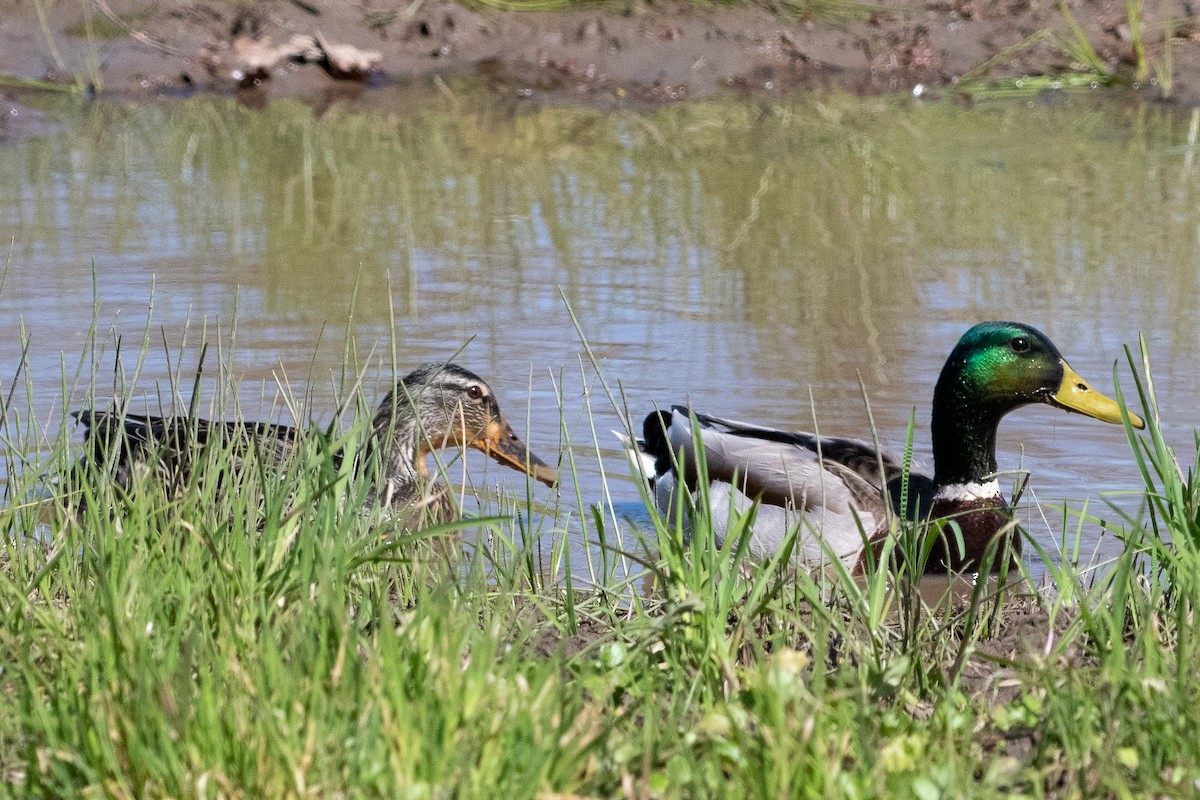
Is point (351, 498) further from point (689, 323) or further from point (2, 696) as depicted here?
point (689, 323)

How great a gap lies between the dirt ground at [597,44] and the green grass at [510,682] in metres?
10.1

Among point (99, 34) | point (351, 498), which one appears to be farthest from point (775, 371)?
point (99, 34)

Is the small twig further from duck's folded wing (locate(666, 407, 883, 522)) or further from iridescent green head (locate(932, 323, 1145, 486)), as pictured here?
iridescent green head (locate(932, 323, 1145, 486))

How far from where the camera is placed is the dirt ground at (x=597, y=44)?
13281mm

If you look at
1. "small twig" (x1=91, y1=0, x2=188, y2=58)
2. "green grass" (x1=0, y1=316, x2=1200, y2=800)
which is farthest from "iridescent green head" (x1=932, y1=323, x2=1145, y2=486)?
"small twig" (x1=91, y1=0, x2=188, y2=58)

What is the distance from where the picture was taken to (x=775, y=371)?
6.99m

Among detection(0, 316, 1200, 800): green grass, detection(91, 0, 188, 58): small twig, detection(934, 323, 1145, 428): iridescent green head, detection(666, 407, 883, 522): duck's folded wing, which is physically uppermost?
detection(91, 0, 188, 58): small twig

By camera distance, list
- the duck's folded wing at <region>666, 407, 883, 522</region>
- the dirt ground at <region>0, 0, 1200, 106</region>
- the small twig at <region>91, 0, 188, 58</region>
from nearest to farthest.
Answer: the duck's folded wing at <region>666, 407, 883, 522</region>
the dirt ground at <region>0, 0, 1200, 106</region>
the small twig at <region>91, 0, 188, 58</region>

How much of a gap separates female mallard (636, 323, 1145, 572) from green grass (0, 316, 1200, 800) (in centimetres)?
220

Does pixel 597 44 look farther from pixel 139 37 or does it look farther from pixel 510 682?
pixel 510 682

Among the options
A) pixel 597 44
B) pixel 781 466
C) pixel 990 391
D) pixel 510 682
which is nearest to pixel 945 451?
pixel 990 391

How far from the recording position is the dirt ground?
13.3 m

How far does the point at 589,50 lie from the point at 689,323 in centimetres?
692

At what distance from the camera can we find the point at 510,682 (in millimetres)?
2438
